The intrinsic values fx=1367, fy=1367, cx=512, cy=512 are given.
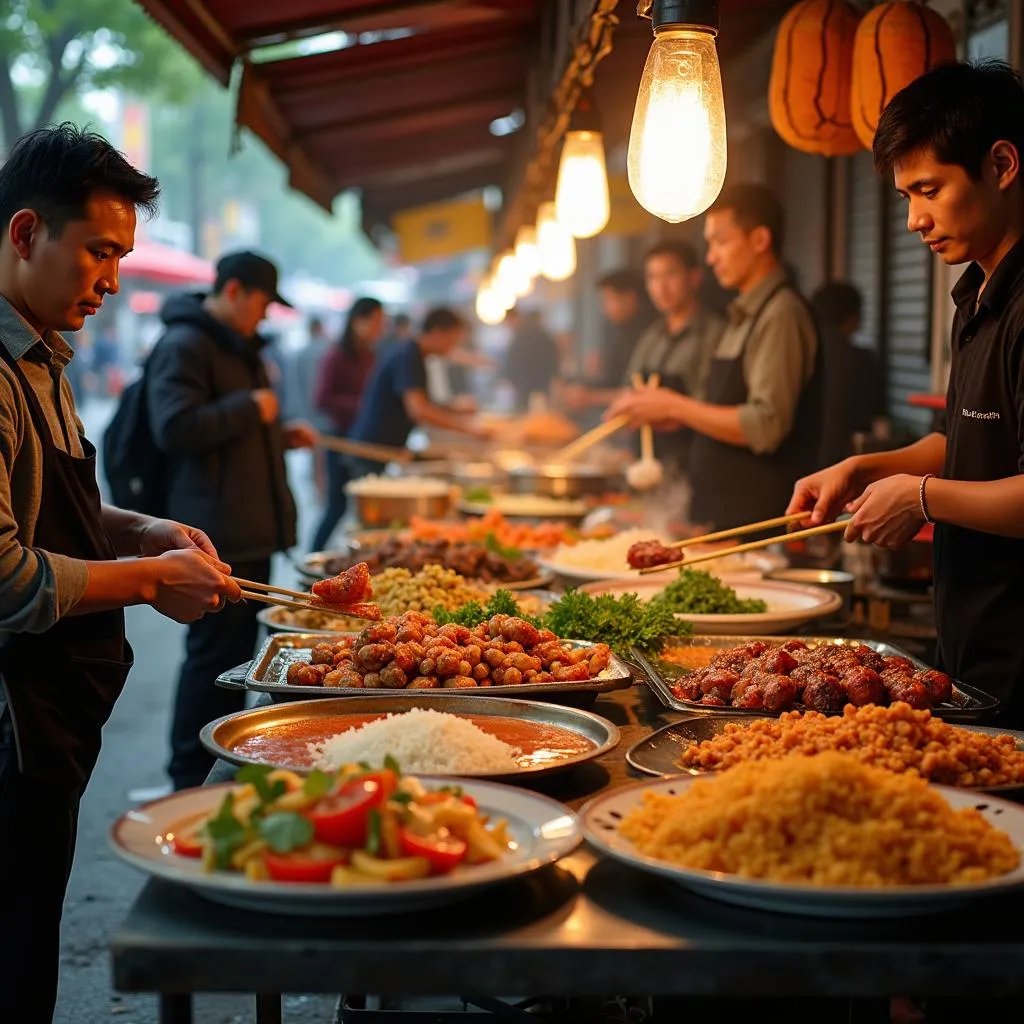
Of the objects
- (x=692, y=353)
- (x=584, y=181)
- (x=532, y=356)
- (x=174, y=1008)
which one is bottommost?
(x=174, y=1008)

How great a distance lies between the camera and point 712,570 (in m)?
4.66

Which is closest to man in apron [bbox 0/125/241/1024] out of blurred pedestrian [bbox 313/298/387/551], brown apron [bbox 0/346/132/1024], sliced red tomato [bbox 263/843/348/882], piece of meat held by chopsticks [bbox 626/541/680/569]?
brown apron [bbox 0/346/132/1024]

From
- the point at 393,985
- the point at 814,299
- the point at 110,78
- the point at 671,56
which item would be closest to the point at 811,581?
the point at 671,56

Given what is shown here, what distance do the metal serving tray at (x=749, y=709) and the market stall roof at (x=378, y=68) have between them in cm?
308

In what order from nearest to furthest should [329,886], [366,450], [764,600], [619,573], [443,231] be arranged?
[329,886], [764,600], [619,573], [366,450], [443,231]

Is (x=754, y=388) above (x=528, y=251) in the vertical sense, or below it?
below

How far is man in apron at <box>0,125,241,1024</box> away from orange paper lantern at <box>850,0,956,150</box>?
2.64m

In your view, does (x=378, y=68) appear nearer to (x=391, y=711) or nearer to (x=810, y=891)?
(x=391, y=711)

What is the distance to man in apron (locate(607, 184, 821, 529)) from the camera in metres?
5.80

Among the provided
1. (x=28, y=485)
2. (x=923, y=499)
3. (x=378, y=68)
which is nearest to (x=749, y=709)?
(x=923, y=499)

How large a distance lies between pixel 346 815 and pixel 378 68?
7.78 meters

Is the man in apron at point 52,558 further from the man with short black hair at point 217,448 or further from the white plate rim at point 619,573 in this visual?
the man with short black hair at point 217,448

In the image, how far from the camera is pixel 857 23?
512 centimetres

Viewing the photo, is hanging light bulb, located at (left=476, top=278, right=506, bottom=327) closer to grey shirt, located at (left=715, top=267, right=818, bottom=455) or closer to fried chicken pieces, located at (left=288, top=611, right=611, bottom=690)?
grey shirt, located at (left=715, top=267, right=818, bottom=455)
